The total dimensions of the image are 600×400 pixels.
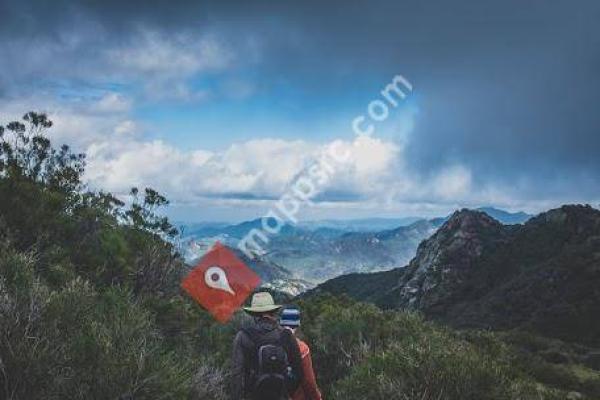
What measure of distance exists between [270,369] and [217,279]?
3163 cm

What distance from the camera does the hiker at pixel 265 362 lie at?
7.04 m

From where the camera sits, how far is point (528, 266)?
435ft

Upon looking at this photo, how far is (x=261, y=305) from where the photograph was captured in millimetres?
7426

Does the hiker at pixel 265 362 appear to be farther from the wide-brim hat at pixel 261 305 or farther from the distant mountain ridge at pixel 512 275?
the distant mountain ridge at pixel 512 275

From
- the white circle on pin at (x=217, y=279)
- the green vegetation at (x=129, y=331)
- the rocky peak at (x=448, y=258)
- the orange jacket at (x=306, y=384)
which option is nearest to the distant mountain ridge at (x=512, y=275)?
the rocky peak at (x=448, y=258)

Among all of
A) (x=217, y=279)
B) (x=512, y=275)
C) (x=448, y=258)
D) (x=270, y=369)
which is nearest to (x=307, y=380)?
(x=270, y=369)

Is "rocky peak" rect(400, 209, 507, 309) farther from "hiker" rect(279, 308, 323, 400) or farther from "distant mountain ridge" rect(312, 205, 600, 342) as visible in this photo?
"hiker" rect(279, 308, 323, 400)

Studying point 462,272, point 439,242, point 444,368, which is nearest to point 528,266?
point 462,272

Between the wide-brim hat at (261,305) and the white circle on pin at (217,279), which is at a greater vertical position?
the wide-brim hat at (261,305)

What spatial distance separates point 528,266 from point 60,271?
130 m

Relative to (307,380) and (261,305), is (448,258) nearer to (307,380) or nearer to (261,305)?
(307,380)

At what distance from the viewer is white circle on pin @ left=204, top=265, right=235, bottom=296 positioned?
1297 inches

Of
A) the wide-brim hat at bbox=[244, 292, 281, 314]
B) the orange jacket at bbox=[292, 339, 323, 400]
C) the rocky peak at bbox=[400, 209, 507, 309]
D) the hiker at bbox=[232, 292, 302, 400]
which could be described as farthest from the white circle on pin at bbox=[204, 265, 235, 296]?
the rocky peak at bbox=[400, 209, 507, 309]

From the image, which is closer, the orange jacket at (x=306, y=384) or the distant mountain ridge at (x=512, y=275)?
the orange jacket at (x=306, y=384)
